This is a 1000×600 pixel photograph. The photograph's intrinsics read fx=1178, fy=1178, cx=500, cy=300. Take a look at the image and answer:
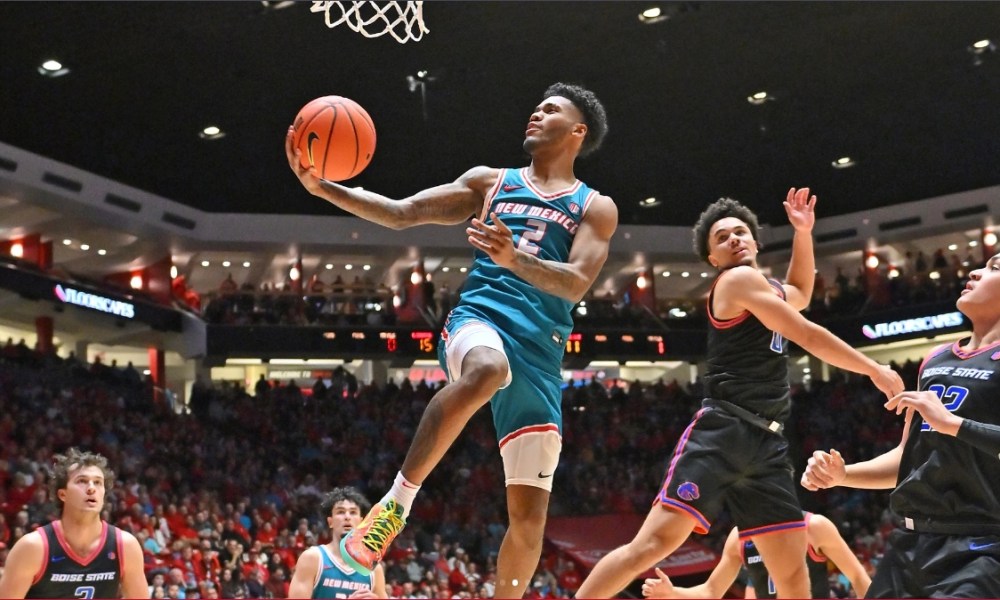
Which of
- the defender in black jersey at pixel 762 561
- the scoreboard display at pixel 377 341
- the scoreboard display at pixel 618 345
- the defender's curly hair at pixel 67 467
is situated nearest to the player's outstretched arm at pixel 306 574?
the defender's curly hair at pixel 67 467

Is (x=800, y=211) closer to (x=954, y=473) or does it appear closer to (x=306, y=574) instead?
(x=954, y=473)

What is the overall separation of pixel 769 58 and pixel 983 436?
43.5ft

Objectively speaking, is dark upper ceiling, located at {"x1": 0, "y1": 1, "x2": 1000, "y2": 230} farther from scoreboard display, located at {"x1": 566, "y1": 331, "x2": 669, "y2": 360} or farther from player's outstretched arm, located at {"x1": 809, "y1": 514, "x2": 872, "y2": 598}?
player's outstretched arm, located at {"x1": 809, "y1": 514, "x2": 872, "y2": 598}

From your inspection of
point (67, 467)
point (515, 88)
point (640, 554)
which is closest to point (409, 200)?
point (640, 554)

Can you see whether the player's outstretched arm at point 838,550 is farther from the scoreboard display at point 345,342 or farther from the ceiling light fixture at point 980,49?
the scoreboard display at point 345,342

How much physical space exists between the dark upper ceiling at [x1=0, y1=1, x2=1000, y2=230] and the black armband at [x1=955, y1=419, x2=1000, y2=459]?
1105cm

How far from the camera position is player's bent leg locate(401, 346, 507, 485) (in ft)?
13.5

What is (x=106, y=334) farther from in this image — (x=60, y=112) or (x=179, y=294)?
(x=60, y=112)

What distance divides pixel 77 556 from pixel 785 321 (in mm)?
3400

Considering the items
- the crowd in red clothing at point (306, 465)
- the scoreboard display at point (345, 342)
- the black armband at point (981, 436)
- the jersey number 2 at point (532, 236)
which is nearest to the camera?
the black armband at point (981, 436)

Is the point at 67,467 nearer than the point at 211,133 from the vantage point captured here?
Yes

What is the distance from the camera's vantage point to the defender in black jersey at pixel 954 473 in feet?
11.4

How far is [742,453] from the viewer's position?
4539 mm

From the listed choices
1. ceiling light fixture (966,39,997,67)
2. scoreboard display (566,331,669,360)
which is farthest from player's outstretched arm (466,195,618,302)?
scoreboard display (566,331,669,360)
